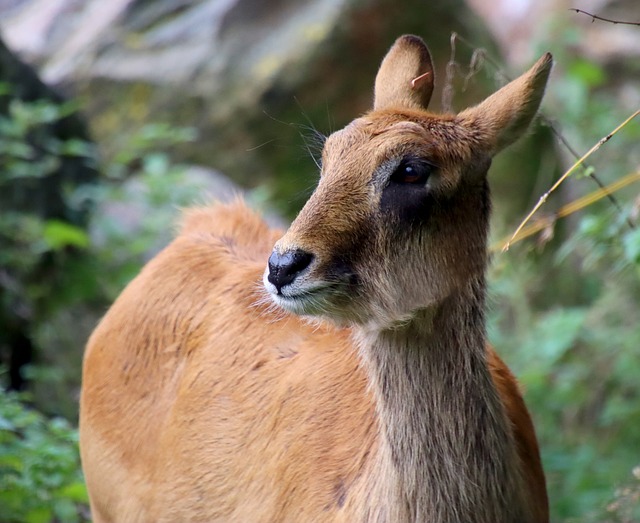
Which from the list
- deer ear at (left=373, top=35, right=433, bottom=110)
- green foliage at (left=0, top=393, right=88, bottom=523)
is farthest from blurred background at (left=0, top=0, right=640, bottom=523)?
deer ear at (left=373, top=35, right=433, bottom=110)

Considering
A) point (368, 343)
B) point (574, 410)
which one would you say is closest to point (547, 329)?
point (574, 410)

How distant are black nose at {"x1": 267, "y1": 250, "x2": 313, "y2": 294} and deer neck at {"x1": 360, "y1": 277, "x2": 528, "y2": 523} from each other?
2.08 ft

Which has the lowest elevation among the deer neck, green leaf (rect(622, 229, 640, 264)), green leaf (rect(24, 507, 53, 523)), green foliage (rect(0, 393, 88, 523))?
green leaf (rect(622, 229, 640, 264))

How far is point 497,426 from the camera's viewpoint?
4.45 meters

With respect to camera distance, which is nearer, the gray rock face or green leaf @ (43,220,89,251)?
green leaf @ (43,220,89,251)

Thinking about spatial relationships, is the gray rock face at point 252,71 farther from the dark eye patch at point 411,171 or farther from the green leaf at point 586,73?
the dark eye patch at point 411,171

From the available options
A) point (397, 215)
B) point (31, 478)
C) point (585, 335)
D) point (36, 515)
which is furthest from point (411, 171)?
point (585, 335)

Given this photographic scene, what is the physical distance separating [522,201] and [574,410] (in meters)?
4.67

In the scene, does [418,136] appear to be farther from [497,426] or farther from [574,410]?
[574,410]

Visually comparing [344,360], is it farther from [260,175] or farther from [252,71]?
[252,71]

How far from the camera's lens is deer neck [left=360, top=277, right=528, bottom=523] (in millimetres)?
4379

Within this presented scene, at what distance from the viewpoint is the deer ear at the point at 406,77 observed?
5.14 m

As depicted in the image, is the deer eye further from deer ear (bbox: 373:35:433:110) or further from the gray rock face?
the gray rock face

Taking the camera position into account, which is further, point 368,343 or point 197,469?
point 197,469
